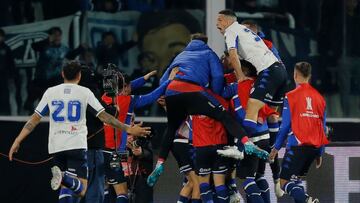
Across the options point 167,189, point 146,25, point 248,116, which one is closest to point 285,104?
point 248,116

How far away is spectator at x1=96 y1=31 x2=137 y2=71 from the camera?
20.2 m

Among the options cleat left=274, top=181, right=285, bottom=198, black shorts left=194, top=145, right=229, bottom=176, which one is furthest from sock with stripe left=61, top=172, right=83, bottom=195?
cleat left=274, top=181, right=285, bottom=198

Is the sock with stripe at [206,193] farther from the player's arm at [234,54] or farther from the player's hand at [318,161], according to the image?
the player's hand at [318,161]

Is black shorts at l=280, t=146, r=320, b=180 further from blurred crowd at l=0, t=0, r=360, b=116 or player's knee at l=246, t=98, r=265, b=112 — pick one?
blurred crowd at l=0, t=0, r=360, b=116

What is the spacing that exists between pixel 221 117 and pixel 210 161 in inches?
25.1

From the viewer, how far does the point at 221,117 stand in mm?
15984

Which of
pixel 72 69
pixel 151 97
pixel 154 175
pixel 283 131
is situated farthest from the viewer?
pixel 151 97

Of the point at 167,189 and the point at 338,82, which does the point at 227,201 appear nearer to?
the point at 167,189

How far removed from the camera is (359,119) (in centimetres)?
2011

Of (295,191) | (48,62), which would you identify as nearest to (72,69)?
(295,191)

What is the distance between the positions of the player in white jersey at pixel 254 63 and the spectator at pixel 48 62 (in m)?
4.37

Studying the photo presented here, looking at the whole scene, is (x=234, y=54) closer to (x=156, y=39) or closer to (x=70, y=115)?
(x=70, y=115)

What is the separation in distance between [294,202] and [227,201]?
94.1 inches

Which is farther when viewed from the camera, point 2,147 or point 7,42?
point 7,42
